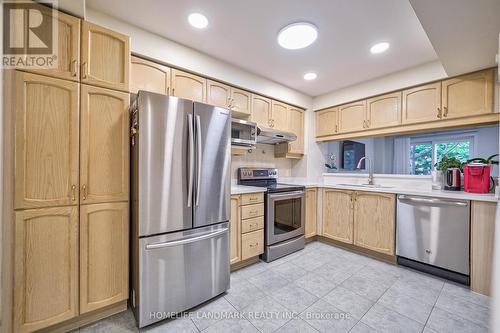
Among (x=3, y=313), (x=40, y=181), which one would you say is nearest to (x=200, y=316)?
(x=3, y=313)

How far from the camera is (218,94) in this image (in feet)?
8.13

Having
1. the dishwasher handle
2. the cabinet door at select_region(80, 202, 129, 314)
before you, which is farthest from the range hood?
the cabinet door at select_region(80, 202, 129, 314)

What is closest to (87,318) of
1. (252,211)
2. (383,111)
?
(252,211)

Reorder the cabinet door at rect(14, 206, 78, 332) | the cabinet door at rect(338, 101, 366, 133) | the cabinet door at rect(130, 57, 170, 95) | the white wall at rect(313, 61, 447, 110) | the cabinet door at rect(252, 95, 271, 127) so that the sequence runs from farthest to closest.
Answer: the cabinet door at rect(338, 101, 366, 133), the cabinet door at rect(252, 95, 271, 127), the white wall at rect(313, 61, 447, 110), the cabinet door at rect(130, 57, 170, 95), the cabinet door at rect(14, 206, 78, 332)

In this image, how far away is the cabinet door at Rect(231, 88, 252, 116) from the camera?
262 cm

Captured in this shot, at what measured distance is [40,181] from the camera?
52.2 inches

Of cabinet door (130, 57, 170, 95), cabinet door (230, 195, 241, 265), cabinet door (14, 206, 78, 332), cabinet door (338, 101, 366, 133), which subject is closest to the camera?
A: cabinet door (14, 206, 78, 332)

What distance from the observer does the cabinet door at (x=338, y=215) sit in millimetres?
2852

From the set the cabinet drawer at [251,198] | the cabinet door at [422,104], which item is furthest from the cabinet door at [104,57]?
the cabinet door at [422,104]

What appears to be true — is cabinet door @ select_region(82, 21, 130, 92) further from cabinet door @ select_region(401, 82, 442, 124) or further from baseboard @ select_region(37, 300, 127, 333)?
cabinet door @ select_region(401, 82, 442, 124)

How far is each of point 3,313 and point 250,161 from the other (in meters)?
2.56

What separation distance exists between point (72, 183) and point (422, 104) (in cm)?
356

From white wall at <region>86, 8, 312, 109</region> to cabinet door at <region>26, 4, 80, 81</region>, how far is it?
342 millimetres

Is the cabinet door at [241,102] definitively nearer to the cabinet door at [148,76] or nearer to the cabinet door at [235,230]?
the cabinet door at [148,76]
